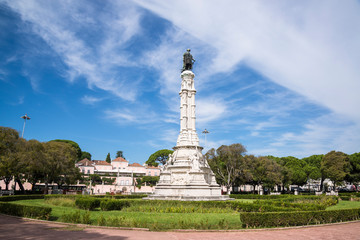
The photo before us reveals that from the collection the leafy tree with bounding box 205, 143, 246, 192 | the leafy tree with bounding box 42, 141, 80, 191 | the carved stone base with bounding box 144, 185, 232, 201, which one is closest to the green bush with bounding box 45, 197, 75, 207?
the carved stone base with bounding box 144, 185, 232, 201

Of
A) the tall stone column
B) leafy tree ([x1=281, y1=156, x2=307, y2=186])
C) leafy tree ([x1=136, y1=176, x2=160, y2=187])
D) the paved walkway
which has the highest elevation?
the tall stone column

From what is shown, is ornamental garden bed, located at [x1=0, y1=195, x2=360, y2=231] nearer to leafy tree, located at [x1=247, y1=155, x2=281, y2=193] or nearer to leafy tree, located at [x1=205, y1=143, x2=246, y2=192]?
leafy tree, located at [x1=205, y1=143, x2=246, y2=192]

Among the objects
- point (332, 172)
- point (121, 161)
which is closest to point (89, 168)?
point (121, 161)

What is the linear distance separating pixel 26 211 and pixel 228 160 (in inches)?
1606

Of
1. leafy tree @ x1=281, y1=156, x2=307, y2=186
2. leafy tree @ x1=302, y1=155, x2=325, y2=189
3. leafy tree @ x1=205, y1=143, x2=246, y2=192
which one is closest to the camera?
leafy tree @ x1=205, y1=143, x2=246, y2=192

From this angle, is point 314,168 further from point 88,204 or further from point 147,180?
point 88,204

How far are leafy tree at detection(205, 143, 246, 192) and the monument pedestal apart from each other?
17.7 metres

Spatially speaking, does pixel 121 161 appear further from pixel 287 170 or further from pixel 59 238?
pixel 59 238

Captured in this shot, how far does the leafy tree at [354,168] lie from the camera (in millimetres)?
54972

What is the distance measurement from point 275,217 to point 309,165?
58.1 m

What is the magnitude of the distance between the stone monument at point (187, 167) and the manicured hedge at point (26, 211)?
15019 mm

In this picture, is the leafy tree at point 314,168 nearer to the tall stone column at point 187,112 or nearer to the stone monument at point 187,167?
the stone monument at point 187,167

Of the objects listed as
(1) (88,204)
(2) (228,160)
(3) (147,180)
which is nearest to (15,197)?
(1) (88,204)

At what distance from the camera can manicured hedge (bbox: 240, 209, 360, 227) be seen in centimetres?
1317
